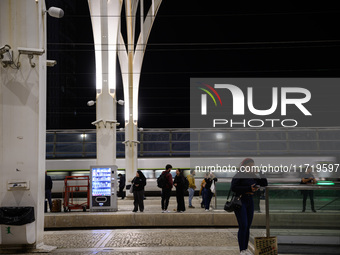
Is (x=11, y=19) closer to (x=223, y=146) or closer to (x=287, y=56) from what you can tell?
(x=287, y=56)

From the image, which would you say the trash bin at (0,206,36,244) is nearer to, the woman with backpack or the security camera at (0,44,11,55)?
the security camera at (0,44,11,55)

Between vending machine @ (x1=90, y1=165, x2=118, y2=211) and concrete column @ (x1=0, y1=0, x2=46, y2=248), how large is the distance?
24.5 feet

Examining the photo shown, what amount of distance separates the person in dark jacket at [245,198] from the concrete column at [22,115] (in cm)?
390

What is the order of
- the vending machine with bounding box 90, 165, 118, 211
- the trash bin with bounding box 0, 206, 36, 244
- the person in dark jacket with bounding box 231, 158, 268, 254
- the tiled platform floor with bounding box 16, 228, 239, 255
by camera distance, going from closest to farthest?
1. the person in dark jacket with bounding box 231, 158, 268, 254
2. the tiled platform floor with bounding box 16, 228, 239, 255
3. the trash bin with bounding box 0, 206, 36, 244
4. the vending machine with bounding box 90, 165, 118, 211

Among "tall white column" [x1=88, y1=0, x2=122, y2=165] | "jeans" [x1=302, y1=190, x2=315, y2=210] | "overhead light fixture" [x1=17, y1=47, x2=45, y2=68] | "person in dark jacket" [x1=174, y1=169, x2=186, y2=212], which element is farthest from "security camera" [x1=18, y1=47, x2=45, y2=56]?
"tall white column" [x1=88, y1=0, x2=122, y2=165]

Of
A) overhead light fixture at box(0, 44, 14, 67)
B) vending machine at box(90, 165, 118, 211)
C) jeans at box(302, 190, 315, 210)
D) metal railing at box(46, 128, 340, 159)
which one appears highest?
overhead light fixture at box(0, 44, 14, 67)

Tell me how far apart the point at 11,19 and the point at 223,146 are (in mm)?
27166

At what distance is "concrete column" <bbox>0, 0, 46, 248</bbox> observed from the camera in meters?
9.41

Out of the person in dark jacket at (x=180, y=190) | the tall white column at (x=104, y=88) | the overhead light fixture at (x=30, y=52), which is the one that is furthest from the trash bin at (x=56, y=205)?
the overhead light fixture at (x=30, y=52)

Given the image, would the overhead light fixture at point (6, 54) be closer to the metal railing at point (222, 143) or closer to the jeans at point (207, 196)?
the jeans at point (207, 196)

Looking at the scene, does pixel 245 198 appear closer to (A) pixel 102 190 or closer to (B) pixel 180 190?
(B) pixel 180 190

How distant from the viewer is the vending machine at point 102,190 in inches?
672

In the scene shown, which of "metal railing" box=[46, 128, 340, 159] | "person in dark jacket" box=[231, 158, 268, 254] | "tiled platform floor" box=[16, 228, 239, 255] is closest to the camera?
"person in dark jacket" box=[231, 158, 268, 254]

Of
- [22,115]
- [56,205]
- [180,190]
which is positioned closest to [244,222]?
[22,115]
